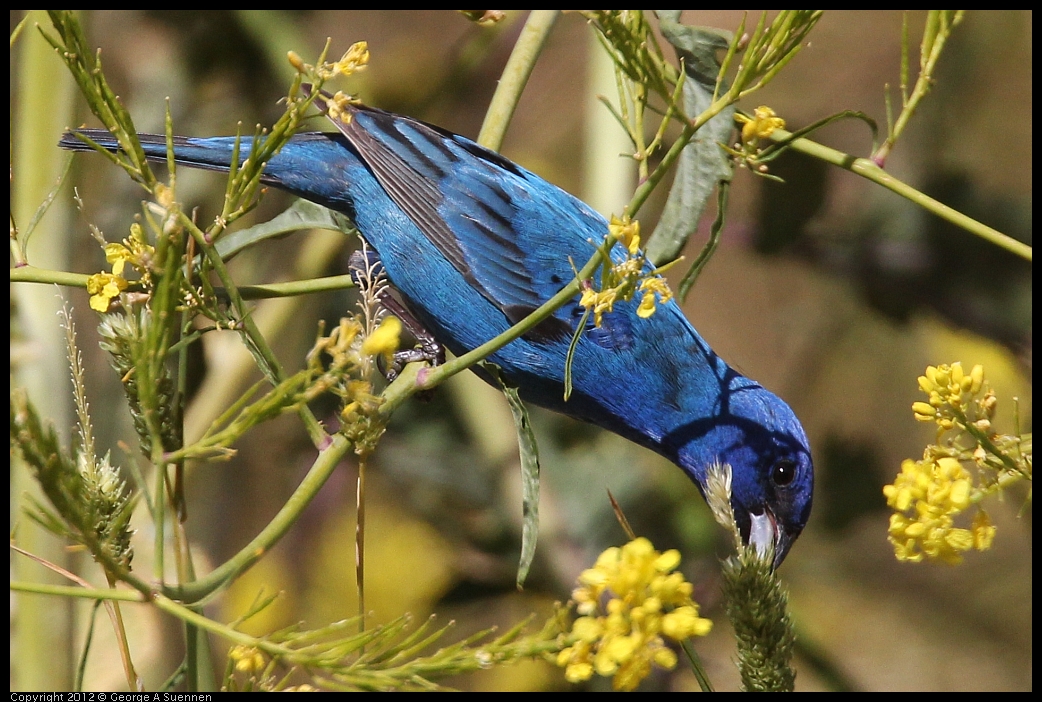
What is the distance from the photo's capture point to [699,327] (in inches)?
223

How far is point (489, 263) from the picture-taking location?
10.5 feet

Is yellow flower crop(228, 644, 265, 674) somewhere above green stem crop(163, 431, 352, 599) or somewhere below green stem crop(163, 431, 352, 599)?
below

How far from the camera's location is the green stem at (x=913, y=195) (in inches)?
75.3

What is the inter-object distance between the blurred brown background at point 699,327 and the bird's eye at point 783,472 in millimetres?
789

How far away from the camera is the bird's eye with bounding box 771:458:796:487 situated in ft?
10.2

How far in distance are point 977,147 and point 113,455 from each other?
15.6 ft

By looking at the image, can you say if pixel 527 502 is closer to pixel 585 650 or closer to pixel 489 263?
pixel 585 650

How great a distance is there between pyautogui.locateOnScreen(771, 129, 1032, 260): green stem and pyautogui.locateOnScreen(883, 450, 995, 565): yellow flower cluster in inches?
18.4

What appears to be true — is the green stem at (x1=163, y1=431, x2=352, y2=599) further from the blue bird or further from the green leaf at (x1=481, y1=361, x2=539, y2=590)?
the blue bird

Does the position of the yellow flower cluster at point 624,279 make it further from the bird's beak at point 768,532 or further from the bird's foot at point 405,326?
the bird's beak at point 768,532

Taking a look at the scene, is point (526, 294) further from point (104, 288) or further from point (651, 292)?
point (104, 288)

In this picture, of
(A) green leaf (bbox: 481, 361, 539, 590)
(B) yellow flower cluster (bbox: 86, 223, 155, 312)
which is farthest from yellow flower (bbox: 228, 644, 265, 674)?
(B) yellow flower cluster (bbox: 86, 223, 155, 312)

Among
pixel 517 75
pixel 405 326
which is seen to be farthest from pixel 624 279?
pixel 405 326

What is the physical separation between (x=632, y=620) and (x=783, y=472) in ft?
5.91
